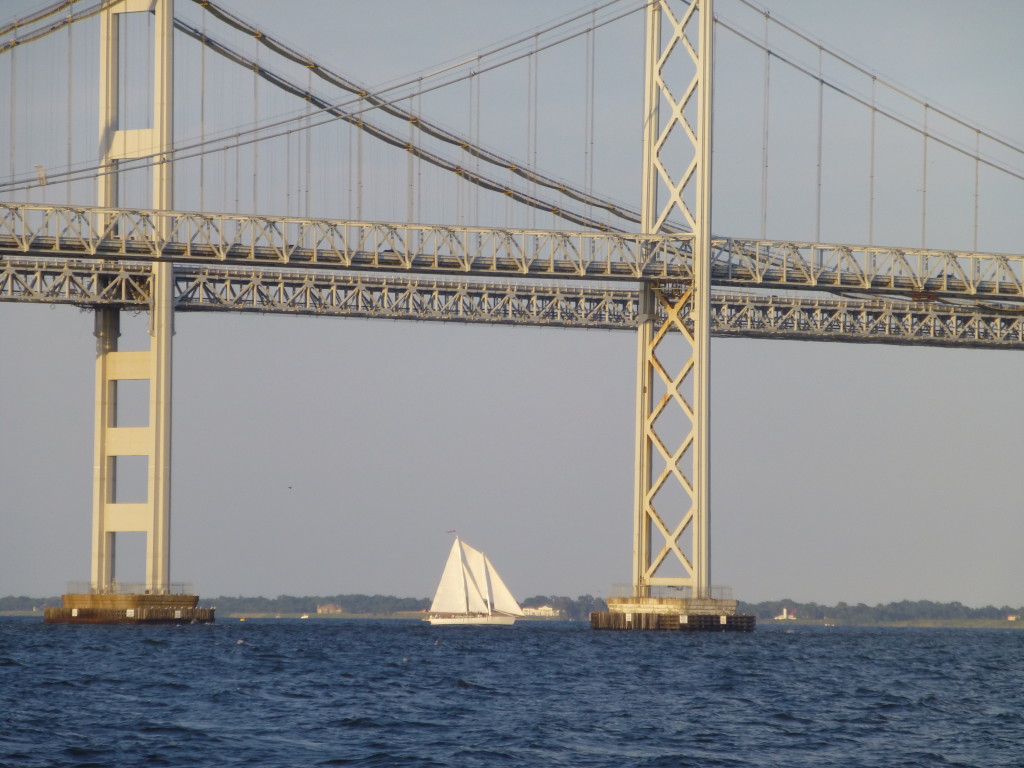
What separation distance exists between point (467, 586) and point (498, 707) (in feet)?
301

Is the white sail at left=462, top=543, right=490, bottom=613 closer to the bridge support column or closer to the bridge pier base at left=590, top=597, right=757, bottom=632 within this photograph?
the bridge support column

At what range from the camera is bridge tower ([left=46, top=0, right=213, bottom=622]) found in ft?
197

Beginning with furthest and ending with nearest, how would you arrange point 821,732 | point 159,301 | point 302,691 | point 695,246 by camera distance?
point 159,301 < point 695,246 < point 302,691 < point 821,732

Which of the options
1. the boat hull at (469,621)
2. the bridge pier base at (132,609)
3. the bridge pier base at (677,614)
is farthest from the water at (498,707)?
the boat hull at (469,621)

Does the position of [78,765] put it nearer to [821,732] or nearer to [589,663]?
[821,732]

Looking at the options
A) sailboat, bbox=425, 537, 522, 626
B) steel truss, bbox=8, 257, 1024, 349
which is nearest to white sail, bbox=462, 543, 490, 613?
sailboat, bbox=425, 537, 522, 626

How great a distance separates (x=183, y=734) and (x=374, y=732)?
9.46 ft

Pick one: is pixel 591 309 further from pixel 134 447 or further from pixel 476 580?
pixel 476 580

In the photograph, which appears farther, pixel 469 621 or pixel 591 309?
pixel 469 621

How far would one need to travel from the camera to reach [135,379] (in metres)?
61.3

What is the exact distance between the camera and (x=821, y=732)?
89.2 ft

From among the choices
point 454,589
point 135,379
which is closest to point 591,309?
point 135,379


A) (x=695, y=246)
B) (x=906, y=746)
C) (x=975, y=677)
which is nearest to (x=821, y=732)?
(x=906, y=746)

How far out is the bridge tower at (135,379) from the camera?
60.2 m
